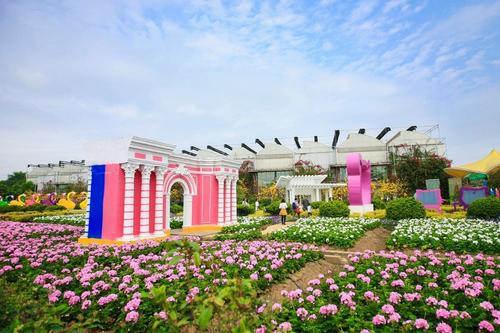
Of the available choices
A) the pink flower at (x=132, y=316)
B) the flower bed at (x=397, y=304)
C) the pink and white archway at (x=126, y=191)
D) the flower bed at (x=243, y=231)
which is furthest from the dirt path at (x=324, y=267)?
the pink and white archway at (x=126, y=191)

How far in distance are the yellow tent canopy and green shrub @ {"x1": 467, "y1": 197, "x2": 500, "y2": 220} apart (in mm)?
5887

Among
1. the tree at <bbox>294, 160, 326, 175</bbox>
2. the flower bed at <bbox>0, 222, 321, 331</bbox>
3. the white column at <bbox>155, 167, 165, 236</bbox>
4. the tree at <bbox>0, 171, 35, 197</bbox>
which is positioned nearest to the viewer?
the flower bed at <bbox>0, 222, 321, 331</bbox>

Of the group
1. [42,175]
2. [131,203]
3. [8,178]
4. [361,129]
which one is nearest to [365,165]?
[131,203]

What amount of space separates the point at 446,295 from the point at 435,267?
1.53 metres

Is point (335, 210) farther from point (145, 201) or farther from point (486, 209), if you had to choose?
point (145, 201)

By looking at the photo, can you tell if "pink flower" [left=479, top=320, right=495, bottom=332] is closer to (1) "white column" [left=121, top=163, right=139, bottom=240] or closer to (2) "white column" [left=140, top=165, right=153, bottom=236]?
(1) "white column" [left=121, top=163, right=139, bottom=240]

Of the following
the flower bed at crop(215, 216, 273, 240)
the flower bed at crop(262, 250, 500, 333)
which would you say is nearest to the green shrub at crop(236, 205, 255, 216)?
the flower bed at crop(215, 216, 273, 240)

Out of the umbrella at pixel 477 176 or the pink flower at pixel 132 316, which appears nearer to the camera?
the pink flower at pixel 132 316

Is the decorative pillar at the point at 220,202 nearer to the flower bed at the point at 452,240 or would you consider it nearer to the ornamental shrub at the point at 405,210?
the flower bed at the point at 452,240

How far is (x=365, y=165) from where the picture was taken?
18.6m

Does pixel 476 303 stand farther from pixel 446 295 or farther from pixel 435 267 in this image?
pixel 435 267

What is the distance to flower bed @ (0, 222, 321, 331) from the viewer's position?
3.20 metres

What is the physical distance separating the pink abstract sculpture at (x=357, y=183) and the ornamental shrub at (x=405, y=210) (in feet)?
8.13

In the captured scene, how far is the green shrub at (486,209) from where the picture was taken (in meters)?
13.0
